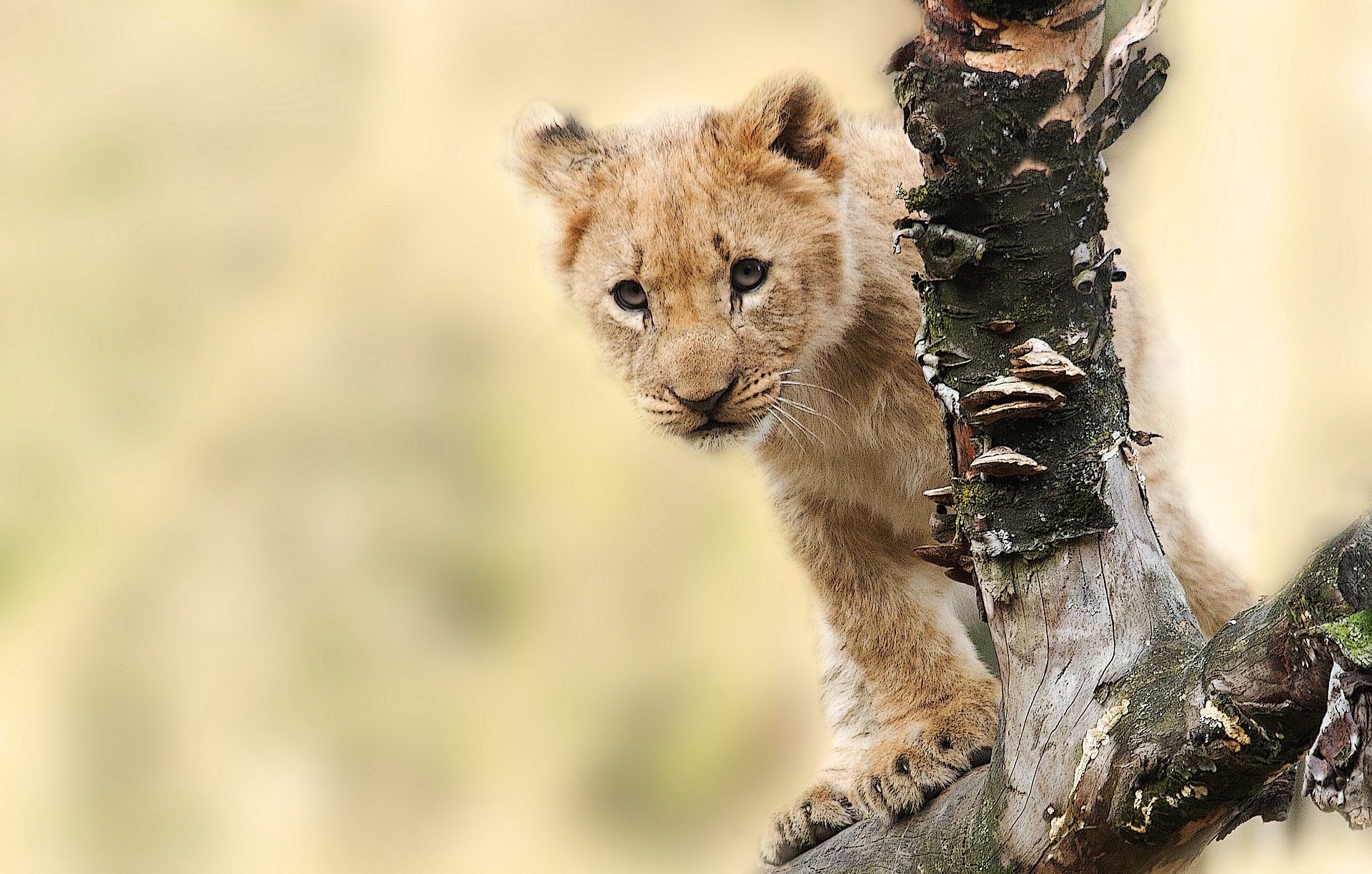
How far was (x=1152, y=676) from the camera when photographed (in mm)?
1631

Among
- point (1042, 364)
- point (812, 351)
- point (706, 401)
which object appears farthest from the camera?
point (812, 351)

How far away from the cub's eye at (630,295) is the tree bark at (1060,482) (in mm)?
904

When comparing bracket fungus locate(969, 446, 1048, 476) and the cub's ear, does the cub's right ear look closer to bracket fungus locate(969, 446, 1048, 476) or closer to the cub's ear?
the cub's ear

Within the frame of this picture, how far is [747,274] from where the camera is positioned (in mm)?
2486

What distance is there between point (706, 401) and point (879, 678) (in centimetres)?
99

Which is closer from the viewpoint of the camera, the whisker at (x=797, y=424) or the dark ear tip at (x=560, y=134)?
the whisker at (x=797, y=424)

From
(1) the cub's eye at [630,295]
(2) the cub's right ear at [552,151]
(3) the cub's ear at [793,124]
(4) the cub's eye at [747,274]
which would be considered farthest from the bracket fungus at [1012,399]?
(2) the cub's right ear at [552,151]

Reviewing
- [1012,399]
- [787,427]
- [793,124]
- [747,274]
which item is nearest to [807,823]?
[787,427]

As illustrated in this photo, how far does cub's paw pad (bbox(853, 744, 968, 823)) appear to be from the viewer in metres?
2.44

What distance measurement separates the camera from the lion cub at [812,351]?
244 centimetres

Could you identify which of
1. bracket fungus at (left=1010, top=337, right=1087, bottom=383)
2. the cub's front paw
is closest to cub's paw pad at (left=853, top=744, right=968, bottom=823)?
the cub's front paw

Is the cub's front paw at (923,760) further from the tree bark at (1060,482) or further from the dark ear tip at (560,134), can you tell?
the dark ear tip at (560,134)

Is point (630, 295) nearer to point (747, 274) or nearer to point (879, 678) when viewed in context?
point (747, 274)

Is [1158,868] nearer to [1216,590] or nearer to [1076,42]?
[1076,42]
